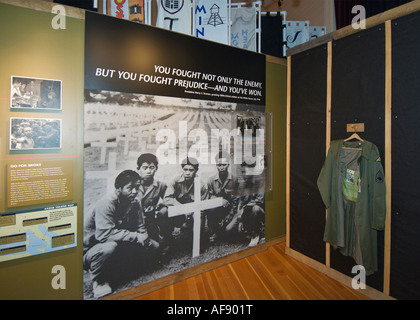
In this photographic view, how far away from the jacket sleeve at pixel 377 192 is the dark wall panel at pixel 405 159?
86mm

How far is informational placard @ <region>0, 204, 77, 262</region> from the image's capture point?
5.37 ft

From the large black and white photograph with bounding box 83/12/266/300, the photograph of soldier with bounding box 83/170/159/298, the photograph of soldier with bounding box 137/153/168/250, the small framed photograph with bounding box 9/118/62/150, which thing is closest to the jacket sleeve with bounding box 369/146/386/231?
the large black and white photograph with bounding box 83/12/266/300

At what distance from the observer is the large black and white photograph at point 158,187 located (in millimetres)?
1912

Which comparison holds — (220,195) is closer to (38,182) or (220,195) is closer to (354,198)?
(354,198)

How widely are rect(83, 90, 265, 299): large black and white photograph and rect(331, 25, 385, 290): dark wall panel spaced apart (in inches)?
36.5

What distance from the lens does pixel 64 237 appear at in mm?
1807

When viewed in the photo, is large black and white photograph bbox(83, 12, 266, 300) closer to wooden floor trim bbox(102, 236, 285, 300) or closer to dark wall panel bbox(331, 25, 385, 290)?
wooden floor trim bbox(102, 236, 285, 300)

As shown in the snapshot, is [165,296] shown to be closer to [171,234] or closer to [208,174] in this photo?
[171,234]

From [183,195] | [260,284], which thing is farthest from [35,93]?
[260,284]

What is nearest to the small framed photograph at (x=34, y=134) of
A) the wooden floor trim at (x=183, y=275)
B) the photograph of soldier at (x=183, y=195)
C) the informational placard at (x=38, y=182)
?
the informational placard at (x=38, y=182)

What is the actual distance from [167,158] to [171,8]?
1934 mm

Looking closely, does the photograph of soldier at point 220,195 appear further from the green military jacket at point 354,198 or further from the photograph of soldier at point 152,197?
the green military jacket at point 354,198

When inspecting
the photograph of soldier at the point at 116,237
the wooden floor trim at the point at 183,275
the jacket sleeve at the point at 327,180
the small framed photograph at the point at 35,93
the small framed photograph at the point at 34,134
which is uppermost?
the small framed photograph at the point at 35,93
